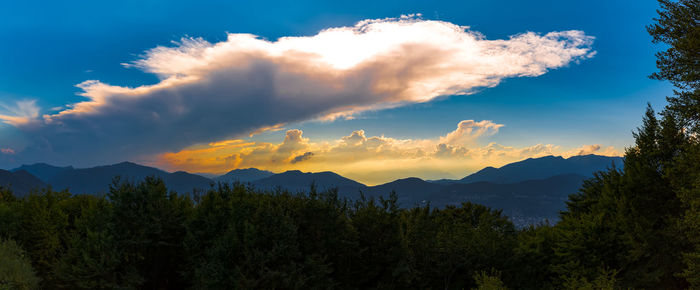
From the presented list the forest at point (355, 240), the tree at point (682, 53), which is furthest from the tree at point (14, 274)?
the tree at point (682, 53)

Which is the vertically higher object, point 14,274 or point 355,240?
point 355,240

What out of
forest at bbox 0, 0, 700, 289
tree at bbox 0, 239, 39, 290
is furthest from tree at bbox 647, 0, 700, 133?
tree at bbox 0, 239, 39, 290

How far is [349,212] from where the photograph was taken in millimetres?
38969

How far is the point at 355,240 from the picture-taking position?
36031mm

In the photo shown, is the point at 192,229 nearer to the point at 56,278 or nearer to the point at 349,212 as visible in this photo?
the point at 56,278

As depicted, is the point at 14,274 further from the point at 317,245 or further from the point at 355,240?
the point at 355,240

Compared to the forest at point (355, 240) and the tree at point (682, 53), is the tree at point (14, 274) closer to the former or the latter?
the forest at point (355, 240)

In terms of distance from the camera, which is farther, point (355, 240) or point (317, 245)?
point (355, 240)

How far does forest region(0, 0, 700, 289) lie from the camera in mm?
29969

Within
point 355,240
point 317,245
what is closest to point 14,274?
point 317,245

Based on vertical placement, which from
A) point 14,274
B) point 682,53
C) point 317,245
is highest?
point 682,53

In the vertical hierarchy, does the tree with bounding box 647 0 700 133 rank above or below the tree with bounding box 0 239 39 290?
above

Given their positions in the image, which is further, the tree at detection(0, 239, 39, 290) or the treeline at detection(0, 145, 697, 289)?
the treeline at detection(0, 145, 697, 289)

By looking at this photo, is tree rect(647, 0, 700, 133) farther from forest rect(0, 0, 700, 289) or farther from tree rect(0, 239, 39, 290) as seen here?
tree rect(0, 239, 39, 290)
